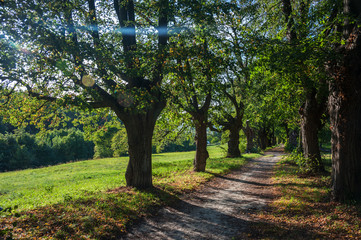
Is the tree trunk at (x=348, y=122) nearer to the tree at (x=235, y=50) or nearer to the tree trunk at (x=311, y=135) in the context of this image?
the tree at (x=235, y=50)

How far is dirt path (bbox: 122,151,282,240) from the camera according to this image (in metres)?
6.64

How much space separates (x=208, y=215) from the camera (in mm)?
8148

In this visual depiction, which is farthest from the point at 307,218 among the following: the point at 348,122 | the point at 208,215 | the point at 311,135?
the point at 311,135

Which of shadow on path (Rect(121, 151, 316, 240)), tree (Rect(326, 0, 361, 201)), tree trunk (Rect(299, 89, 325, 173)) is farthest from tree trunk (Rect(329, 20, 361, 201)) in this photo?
tree trunk (Rect(299, 89, 325, 173))

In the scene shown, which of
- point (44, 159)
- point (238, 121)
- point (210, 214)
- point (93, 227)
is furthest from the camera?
point (44, 159)

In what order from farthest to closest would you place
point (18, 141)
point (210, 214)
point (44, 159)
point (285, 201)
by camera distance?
point (44, 159) → point (18, 141) → point (285, 201) → point (210, 214)

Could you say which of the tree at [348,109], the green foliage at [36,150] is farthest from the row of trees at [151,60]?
the green foliage at [36,150]

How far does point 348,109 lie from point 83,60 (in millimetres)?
9522

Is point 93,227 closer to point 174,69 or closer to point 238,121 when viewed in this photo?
point 174,69

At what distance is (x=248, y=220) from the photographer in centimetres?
754

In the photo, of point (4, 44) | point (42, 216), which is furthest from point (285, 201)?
point (4, 44)

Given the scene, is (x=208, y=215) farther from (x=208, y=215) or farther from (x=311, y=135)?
(x=311, y=135)

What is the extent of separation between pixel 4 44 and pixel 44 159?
2615 inches

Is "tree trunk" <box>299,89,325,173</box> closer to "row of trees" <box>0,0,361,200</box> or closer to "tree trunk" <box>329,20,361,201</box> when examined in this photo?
"row of trees" <box>0,0,361,200</box>
